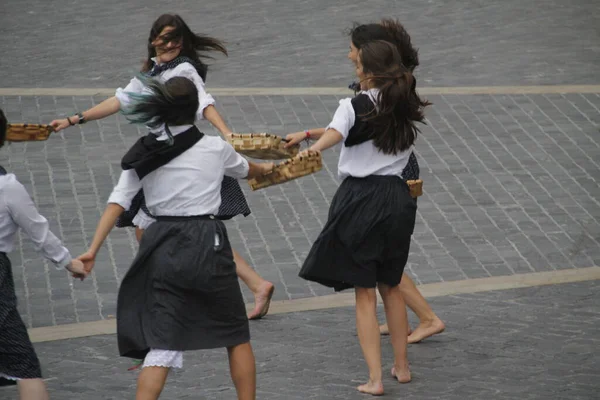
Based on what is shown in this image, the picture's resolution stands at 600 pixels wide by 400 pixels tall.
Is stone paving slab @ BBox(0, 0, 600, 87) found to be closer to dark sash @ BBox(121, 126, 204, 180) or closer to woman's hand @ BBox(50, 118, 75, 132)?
woman's hand @ BBox(50, 118, 75, 132)

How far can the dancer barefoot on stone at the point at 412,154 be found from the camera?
6.13m

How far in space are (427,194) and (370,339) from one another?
3.62 meters

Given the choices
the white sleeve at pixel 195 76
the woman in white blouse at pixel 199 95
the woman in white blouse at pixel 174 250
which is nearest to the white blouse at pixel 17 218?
the woman in white blouse at pixel 174 250

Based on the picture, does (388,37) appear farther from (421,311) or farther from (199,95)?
(421,311)

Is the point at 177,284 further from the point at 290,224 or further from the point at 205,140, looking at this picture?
the point at 290,224

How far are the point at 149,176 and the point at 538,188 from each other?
5109 mm

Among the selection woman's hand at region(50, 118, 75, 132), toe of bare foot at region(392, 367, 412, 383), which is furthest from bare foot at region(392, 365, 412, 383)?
woman's hand at region(50, 118, 75, 132)

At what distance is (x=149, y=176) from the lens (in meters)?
5.21

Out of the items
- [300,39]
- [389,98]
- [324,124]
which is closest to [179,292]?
[389,98]

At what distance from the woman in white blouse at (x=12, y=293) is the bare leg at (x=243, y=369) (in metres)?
0.82

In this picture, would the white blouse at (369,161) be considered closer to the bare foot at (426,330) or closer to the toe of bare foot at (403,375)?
the toe of bare foot at (403,375)

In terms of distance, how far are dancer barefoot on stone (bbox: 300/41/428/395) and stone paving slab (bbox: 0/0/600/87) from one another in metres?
6.02

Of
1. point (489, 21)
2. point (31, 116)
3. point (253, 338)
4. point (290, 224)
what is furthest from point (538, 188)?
point (489, 21)

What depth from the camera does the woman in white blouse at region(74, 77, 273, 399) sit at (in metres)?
5.14
